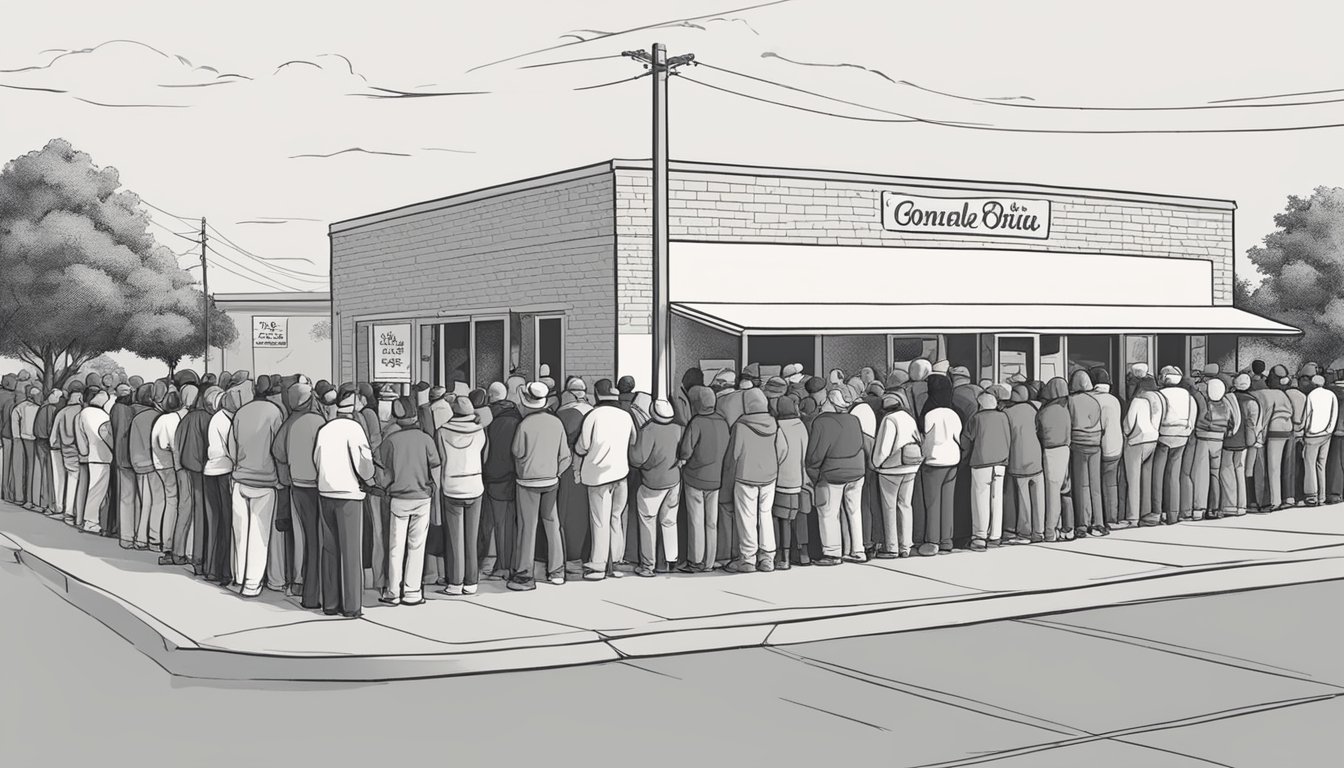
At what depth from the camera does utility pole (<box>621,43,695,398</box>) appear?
2156cm

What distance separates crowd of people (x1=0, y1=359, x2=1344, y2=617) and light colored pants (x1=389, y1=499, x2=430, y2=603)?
2cm

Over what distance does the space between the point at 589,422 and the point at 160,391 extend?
5163mm

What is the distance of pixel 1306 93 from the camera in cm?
4300

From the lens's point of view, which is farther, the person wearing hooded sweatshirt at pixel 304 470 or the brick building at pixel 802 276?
the brick building at pixel 802 276

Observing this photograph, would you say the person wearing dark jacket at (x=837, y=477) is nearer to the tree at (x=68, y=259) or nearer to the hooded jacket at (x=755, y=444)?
the hooded jacket at (x=755, y=444)

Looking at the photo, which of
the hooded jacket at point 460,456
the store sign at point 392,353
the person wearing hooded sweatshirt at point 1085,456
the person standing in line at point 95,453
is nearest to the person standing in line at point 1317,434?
the person wearing hooded sweatshirt at point 1085,456

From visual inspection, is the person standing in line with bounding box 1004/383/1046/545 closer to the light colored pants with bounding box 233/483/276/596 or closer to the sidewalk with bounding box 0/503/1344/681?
the sidewalk with bounding box 0/503/1344/681

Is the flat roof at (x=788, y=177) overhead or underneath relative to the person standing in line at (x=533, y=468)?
overhead

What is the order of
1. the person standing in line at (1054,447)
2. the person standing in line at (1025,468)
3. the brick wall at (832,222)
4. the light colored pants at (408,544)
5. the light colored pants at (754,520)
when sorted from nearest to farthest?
the light colored pants at (408,544) < the light colored pants at (754,520) < the person standing in line at (1025,468) < the person standing in line at (1054,447) < the brick wall at (832,222)

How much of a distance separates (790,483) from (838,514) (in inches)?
34.8

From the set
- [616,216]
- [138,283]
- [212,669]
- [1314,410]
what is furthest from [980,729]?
[138,283]

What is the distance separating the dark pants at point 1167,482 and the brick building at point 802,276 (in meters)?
6.78

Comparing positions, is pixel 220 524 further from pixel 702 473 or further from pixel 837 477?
pixel 837 477

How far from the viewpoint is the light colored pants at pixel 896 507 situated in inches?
549
